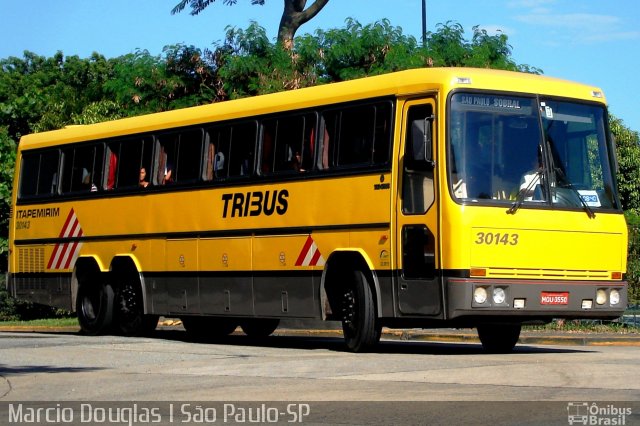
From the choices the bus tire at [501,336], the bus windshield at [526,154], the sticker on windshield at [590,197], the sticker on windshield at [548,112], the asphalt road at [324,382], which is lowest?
the asphalt road at [324,382]

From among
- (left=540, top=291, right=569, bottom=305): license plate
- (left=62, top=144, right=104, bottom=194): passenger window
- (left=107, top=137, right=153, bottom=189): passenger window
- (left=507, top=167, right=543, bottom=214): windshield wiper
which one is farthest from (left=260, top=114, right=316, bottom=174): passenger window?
(left=62, top=144, right=104, bottom=194): passenger window

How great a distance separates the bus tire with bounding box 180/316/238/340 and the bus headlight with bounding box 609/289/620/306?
7.82 m

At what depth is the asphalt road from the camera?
36.7 ft

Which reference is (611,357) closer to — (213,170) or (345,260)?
Result: (345,260)

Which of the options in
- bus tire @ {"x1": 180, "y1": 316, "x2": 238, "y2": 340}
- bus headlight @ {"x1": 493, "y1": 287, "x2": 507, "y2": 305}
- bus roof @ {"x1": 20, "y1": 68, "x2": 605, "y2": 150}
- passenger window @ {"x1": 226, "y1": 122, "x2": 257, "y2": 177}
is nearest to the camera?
bus headlight @ {"x1": 493, "y1": 287, "x2": 507, "y2": 305}

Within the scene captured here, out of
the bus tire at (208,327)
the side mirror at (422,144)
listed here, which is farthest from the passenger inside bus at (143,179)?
the side mirror at (422,144)

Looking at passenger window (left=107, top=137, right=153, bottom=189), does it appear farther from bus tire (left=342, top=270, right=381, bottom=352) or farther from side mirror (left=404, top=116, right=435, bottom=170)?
side mirror (left=404, top=116, right=435, bottom=170)

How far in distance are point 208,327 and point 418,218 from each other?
7.58m

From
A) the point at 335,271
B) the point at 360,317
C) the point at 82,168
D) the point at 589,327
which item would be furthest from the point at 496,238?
the point at 82,168

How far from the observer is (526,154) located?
17.5 meters

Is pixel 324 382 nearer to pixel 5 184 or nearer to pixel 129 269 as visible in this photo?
pixel 129 269

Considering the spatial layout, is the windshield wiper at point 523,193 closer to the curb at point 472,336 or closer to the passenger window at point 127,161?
the curb at point 472,336

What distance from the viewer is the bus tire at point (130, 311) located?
896 inches

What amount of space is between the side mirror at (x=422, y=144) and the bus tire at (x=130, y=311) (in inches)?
272
